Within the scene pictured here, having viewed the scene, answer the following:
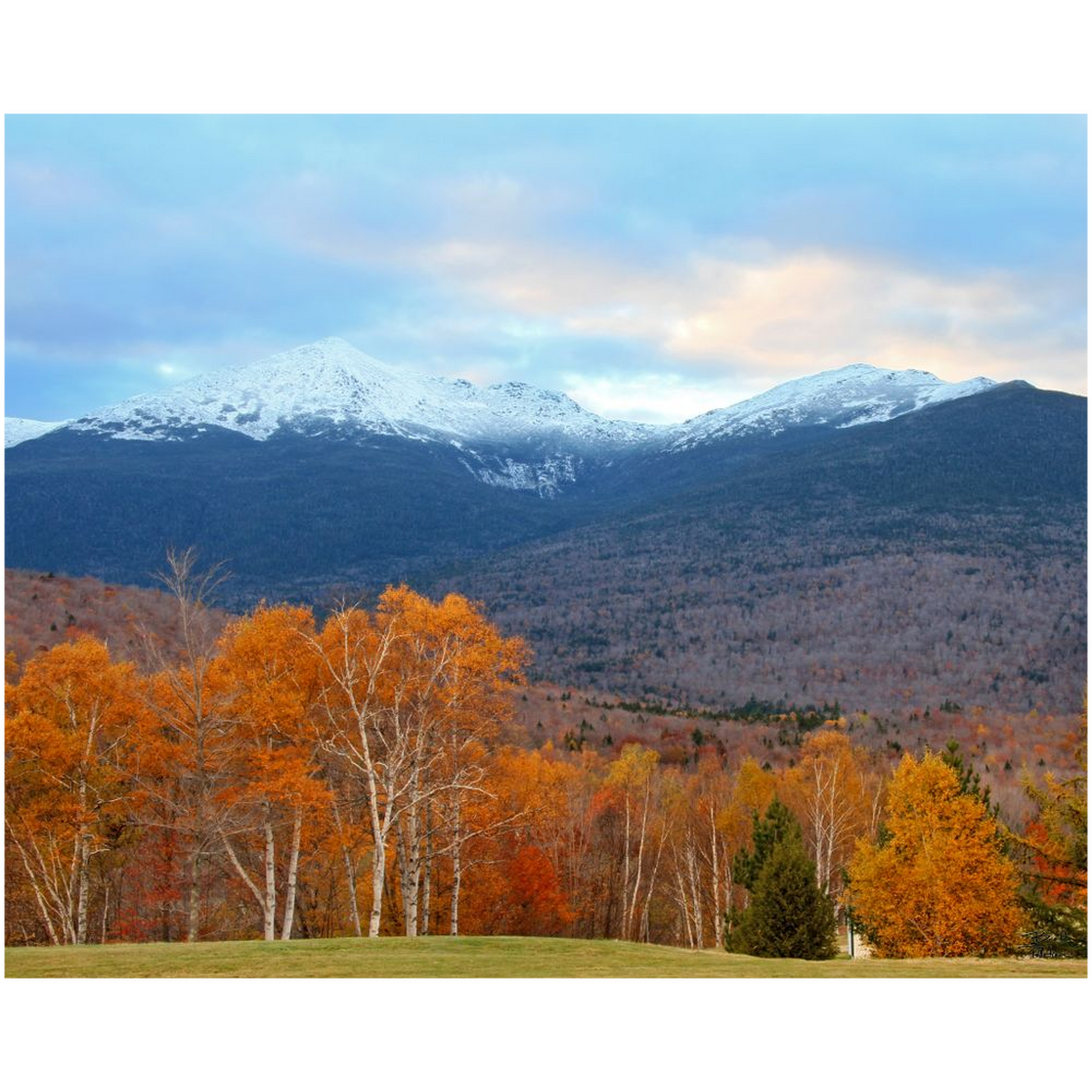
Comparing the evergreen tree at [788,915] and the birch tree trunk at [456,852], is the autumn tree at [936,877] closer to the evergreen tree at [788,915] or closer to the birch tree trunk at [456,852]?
the evergreen tree at [788,915]

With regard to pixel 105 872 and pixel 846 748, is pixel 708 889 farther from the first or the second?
pixel 105 872

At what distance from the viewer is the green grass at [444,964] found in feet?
55.3

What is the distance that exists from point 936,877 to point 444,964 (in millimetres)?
16462

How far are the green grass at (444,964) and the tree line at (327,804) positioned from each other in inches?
176

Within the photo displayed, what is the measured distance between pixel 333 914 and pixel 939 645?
166 metres

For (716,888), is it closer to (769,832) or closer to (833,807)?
(833,807)

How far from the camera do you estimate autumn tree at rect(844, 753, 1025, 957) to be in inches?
1108

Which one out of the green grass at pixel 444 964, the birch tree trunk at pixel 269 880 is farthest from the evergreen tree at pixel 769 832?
the birch tree trunk at pixel 269 880

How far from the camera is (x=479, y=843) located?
37.2 metres

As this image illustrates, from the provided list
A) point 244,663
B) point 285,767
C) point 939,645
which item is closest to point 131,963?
point 285,767

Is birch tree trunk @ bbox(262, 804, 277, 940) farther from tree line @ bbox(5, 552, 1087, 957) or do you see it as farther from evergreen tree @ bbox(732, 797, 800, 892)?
evergreen tree @ bbox(732, 797, 800, 892)

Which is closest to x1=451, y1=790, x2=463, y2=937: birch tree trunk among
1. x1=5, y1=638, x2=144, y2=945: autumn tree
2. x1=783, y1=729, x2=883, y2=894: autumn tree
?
x1=5, y1=638, x2=144, y2=945: autumn tree

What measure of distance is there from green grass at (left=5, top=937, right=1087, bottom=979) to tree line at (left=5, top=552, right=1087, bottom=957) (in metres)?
4.46

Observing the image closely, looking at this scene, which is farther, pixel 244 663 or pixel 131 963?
pixel 244 663
